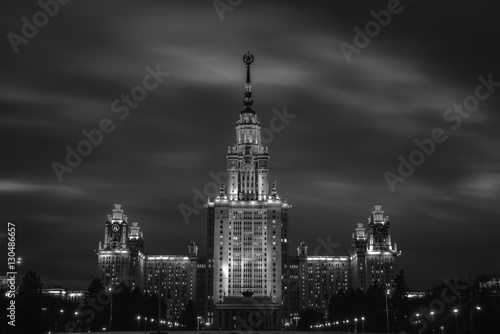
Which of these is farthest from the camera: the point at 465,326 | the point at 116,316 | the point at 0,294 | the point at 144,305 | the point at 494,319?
the point at 144,305

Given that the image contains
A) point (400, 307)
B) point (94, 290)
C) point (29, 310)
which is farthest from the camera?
point (94, 290)

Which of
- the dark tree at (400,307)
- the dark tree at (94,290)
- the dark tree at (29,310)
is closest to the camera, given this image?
the dark tree at (29,310)

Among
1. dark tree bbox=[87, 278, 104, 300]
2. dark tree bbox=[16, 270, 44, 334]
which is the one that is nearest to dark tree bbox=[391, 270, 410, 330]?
dark tree bbox=[87, 278, 104, 300]

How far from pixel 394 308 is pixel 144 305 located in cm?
6688

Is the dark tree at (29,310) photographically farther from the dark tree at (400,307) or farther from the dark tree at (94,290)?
the dark tree at (400,307)

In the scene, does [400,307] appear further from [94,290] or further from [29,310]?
[29,310]

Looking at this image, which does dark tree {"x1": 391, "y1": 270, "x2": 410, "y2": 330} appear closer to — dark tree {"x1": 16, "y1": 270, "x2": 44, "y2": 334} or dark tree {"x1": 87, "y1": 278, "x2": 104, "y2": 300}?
dark tree {"x1": 87, "y1": 278, "x2": 104, "y2": 300}

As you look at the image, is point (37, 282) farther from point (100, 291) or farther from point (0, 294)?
point (100, 291)

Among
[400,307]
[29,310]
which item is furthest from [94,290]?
[29,310]

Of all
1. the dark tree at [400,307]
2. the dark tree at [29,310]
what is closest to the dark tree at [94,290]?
the dark tree at [400,307]

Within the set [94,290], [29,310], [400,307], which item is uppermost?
[94,290]

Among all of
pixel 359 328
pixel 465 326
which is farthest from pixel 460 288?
pixel 359 328

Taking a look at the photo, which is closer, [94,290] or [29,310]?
[29,310]

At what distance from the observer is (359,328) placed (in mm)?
188875
